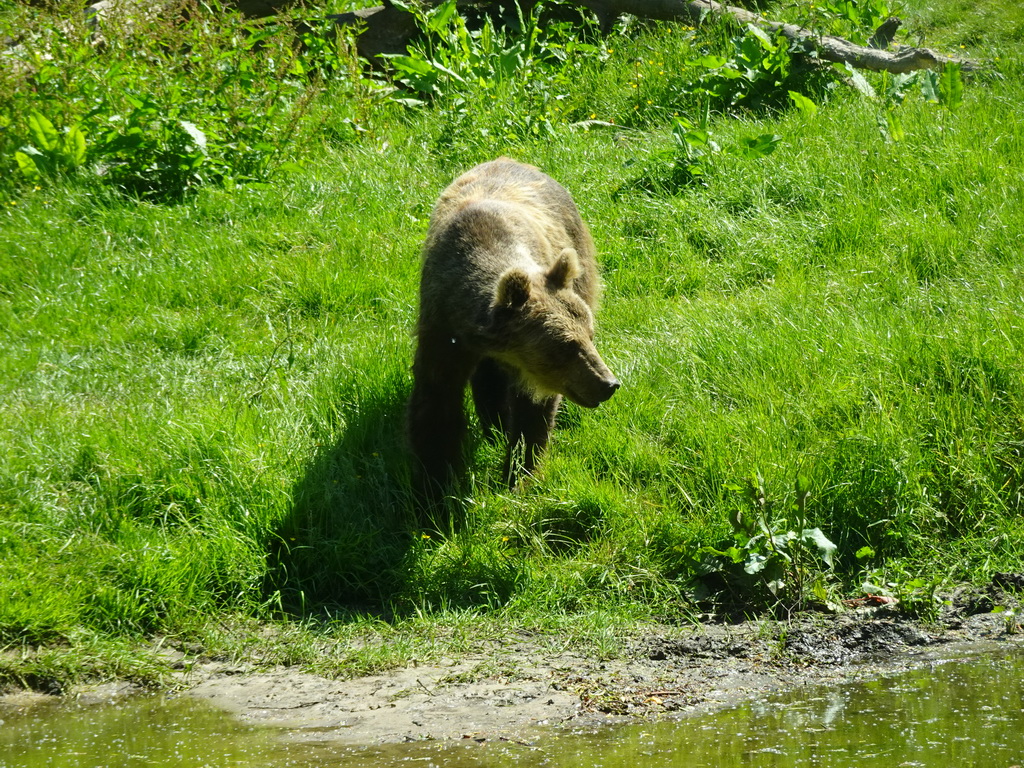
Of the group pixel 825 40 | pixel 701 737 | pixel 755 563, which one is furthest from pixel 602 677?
pixel 825 40

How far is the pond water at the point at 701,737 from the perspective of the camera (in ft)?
11.4

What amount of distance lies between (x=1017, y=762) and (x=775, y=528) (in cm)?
168

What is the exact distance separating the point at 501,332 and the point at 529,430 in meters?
0.72

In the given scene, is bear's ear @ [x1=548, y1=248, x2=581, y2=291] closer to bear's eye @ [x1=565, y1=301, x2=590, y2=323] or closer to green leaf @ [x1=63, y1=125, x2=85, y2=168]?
bear's eye @ [x1=565, y1=301, x2=590, y2=323]

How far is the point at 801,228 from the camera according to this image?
7.72 m

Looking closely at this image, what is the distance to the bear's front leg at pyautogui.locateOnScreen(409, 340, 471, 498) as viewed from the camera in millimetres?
5379

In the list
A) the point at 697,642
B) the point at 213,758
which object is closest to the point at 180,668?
the point at 213,758

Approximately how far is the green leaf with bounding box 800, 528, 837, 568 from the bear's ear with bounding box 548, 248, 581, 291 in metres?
1.65

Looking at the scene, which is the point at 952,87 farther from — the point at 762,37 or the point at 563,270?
the point at 563,270

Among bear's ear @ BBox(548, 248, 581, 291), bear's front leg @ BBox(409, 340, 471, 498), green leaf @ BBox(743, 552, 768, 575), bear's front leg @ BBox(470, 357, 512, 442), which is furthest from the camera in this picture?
bear's front leg @ BBox(470, 357, 512, 442)

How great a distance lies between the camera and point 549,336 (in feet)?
16.8

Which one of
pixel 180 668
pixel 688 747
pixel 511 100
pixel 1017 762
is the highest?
pixel 511 100

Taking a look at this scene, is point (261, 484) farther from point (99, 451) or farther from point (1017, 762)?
point (1017, 762)

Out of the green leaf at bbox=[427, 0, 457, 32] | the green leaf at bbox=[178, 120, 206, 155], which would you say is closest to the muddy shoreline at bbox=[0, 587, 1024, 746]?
the green leaf at bbox=[178, 120, 206, 155]
